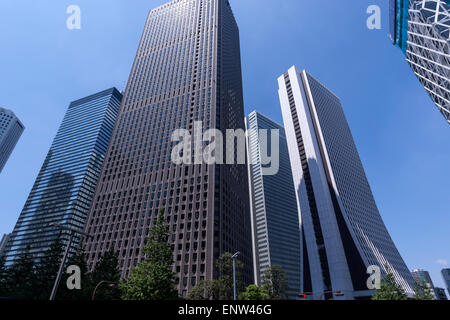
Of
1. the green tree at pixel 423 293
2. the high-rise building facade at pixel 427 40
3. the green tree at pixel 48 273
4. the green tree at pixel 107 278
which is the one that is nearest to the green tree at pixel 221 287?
the green tree at pixel 107 278

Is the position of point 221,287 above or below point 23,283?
below

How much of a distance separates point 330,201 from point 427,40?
62.0m

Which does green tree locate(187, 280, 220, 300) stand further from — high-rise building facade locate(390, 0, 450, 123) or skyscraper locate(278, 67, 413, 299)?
high-rise building facade locate(390, 0, 450, 123)

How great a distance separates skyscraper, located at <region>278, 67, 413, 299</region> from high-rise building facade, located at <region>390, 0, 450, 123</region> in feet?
159

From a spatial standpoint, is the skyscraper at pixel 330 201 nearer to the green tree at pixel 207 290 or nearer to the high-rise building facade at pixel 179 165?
the high-rise building facade at pixel 179 165

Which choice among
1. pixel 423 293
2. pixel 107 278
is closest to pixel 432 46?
→ pixel 423 293

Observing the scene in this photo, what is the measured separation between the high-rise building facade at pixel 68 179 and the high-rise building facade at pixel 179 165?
199 feet

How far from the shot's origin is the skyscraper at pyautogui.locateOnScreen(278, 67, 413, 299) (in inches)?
3504

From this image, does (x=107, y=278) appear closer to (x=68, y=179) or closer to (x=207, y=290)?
(x=207, y=290)

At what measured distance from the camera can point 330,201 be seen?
3935 inches

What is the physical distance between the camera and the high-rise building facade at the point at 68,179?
152m
